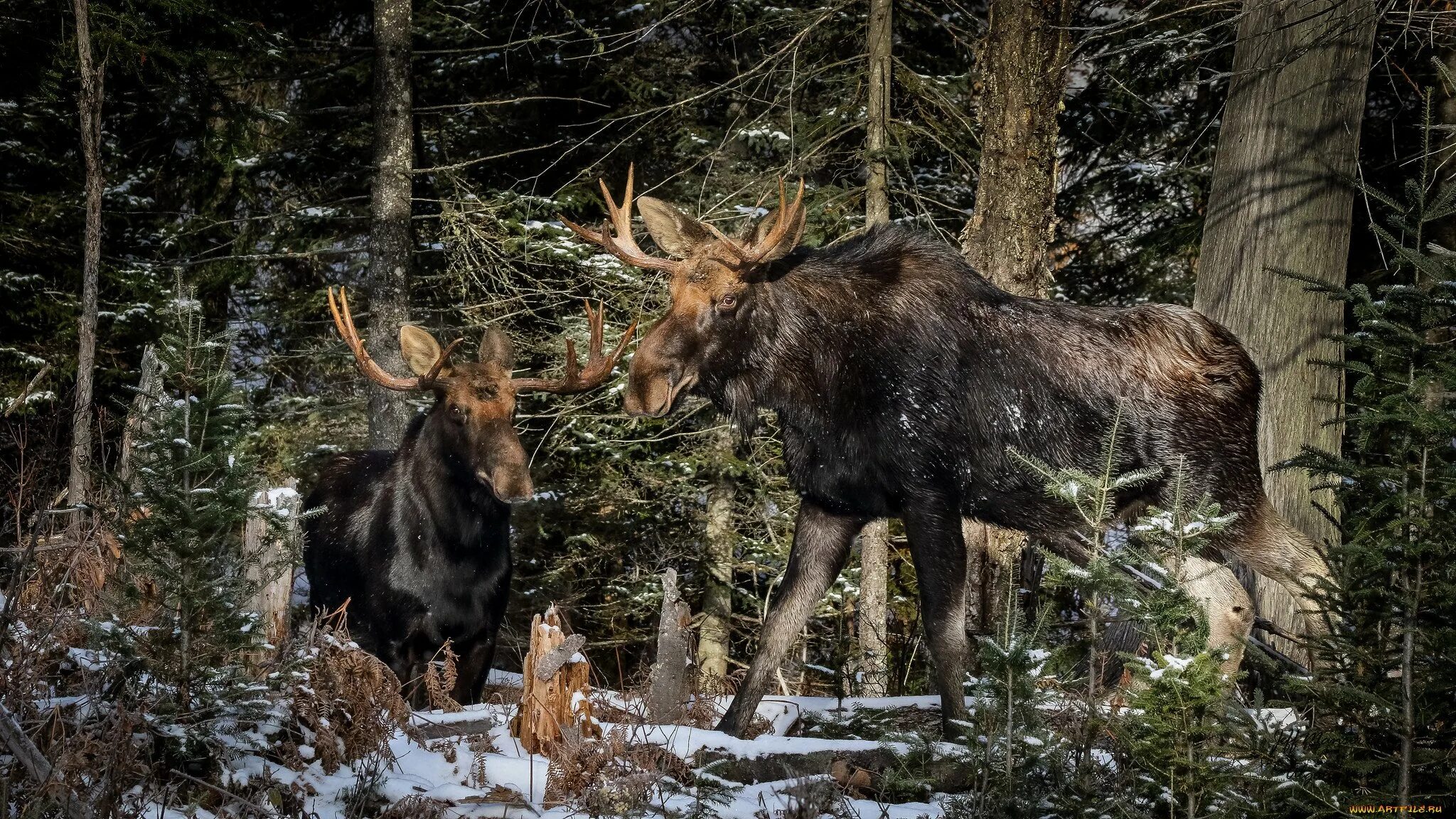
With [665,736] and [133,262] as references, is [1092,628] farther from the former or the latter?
[133,262]

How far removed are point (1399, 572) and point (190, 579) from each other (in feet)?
13.5

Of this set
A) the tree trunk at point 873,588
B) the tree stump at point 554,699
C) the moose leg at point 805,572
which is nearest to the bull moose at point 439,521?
the moose leg at point 805,572

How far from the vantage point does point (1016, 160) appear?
8477mm

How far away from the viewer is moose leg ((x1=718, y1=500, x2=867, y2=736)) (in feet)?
21.1

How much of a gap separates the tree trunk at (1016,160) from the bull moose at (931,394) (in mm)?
1909

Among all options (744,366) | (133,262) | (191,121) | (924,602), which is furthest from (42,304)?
(924,602)

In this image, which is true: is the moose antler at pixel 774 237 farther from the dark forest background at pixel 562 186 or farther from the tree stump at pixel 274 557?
the dark forest background at pixel 562 186

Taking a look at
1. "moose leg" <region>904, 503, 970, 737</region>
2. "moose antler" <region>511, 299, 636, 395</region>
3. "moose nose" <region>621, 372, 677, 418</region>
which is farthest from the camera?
"moose antler" <region>511, 299, 636, 395</region>

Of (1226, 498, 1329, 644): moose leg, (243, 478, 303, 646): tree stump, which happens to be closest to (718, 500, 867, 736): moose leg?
(1226, 498, 1329, 644): moose leg

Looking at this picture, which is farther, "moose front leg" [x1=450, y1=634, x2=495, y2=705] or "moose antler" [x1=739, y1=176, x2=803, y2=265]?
"moose front leg" [x1=450, y1=634, x2=495, y2=705]

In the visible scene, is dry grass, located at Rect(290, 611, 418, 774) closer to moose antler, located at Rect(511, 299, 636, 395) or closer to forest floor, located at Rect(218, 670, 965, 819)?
forest floor, located at Rect(218, 670, 965, 819)

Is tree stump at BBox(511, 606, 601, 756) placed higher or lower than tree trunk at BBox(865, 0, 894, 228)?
lower

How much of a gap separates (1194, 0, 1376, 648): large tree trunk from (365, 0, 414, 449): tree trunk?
7.69 m

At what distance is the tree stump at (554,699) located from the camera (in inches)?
217
